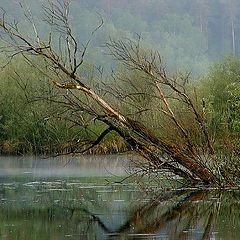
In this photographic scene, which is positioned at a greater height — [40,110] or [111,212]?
[40,110]

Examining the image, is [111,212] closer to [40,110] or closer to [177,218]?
[177,218]

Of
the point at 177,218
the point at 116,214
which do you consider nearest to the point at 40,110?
the point at 116,214

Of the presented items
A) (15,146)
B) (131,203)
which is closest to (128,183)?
(131,203)

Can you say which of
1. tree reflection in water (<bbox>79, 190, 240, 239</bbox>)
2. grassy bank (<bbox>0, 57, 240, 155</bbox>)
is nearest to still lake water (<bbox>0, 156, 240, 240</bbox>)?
tree reflection in water (<bbox>79, 190, 240, 239</bbox>)

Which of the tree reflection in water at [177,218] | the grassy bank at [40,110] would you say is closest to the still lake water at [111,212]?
the tree reflection in water at [177,218]

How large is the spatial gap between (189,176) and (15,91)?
102 feet

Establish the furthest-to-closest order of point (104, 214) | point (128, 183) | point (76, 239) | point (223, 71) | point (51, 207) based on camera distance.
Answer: point (223, 71), point (128, 183), point (51, 207), point (104, 214), point (76, 239)

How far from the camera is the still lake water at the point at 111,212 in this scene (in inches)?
478

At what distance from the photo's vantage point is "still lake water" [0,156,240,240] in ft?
39.9

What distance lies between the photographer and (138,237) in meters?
11.7

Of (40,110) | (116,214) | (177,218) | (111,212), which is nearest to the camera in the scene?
(177,218)

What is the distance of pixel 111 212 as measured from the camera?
14.9 m

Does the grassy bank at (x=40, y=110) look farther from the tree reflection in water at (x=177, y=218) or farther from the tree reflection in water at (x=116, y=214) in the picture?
the tree reflection in water at (x=177, y=218)

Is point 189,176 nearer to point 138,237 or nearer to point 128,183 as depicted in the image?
point 128,183
